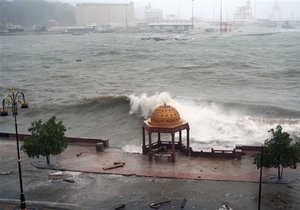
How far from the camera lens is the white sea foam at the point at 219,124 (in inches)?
1277

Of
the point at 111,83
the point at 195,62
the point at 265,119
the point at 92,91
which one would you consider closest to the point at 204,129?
the point at 265,119

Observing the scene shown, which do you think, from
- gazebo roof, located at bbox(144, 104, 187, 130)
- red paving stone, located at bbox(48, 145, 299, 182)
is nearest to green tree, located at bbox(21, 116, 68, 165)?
red paving stone, located at bbox(48, 145, 299, 182)

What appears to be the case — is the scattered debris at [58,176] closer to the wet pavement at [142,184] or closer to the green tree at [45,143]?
the wet pavement at [142,184]

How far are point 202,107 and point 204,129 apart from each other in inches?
375

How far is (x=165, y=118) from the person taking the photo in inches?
965

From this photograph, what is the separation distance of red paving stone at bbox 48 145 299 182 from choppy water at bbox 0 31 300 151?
11.8 feet

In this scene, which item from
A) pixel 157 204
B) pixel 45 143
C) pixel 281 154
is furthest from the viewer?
pixel 45 143

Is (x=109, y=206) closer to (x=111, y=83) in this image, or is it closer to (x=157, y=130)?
(x=157, y=130)

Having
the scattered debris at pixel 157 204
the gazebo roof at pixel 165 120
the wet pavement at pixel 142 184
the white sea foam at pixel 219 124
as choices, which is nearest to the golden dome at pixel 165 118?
the gazebo roof at pixel 165 120

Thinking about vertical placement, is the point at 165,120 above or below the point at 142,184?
above

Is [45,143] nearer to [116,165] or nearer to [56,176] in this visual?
[56,176]

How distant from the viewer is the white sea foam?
106 ft

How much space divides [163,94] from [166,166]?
23.9m

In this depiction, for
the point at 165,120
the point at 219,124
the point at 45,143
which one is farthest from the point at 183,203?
the point at 219,124
